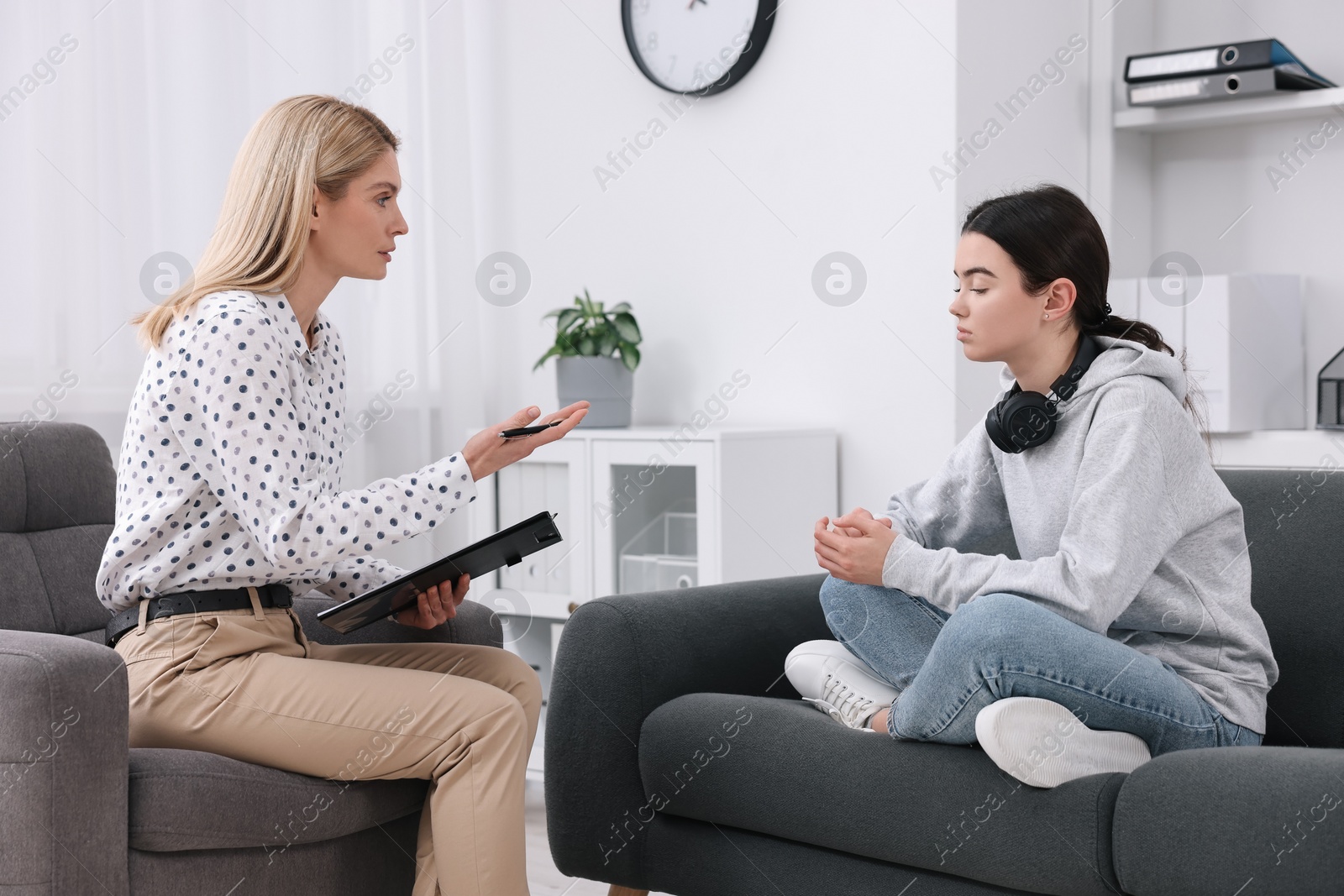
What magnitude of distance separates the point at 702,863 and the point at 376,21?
7.65ft

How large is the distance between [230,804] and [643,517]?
5.06 ft

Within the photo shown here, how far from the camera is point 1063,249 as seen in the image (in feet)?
5.48

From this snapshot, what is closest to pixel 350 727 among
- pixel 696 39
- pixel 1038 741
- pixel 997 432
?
pixel 1038 741

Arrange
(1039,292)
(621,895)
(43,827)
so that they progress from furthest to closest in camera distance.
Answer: (621,895), (1039,292), (43,827)

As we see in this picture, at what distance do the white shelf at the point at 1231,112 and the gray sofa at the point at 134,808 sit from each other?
7.26ft

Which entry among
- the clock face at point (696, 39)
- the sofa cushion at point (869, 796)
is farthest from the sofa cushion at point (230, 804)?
the clock face at point (696, 39)

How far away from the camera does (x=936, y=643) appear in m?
1.52

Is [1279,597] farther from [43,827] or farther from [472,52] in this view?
[472,52]

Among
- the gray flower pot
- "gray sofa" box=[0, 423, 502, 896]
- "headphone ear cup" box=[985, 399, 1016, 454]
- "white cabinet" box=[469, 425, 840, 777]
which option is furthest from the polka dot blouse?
the gray flower pot

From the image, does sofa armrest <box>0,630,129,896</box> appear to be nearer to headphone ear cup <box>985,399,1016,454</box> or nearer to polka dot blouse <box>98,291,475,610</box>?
polka dot blouse <box>98,291,475,610</box>

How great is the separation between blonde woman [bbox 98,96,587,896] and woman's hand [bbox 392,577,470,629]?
7.7 inches

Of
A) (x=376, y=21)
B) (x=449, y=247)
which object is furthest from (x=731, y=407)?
(x=376, y=21)

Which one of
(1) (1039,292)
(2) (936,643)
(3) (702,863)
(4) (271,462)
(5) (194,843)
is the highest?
(1) (1039,292)

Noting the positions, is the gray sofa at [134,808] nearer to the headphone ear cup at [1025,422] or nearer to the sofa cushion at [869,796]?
the sofa cushion at [869,796]
